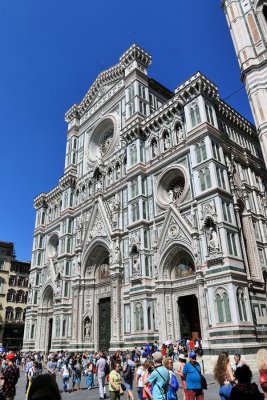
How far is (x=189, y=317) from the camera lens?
2177 cm

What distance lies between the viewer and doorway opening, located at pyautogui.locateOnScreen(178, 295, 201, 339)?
21.1 metres

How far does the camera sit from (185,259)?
2239 cm

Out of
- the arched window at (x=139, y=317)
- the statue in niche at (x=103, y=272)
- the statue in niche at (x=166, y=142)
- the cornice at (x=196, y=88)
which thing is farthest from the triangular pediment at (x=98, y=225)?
the cornice at (x=196, y=88)

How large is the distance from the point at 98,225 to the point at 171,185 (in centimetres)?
896

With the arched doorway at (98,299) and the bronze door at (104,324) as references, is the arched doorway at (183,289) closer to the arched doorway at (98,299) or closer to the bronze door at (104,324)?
the arched doorway at (98,299)

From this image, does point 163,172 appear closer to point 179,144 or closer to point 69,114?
point 179,144

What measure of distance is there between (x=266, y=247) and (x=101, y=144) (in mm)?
21891

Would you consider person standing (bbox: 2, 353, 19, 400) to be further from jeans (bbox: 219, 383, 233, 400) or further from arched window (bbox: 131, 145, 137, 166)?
arched window (bbox: 131, 145, 137, 166)

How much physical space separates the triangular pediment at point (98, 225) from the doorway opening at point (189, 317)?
9.54 meters

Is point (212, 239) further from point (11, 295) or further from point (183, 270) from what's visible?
point (11, 295)

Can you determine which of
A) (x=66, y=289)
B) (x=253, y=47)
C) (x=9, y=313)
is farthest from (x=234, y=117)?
(x=9, y=313)

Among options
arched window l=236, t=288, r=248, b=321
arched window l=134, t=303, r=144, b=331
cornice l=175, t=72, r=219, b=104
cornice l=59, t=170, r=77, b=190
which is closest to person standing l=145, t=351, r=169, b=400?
arched window l=236, t=288, r=248, b=321

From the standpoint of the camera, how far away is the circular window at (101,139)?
3581 centimetres

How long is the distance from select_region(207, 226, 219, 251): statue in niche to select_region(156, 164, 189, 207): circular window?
4183 mm
